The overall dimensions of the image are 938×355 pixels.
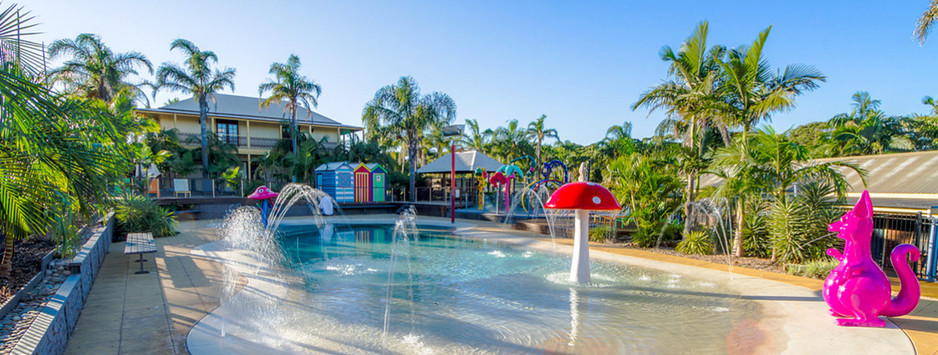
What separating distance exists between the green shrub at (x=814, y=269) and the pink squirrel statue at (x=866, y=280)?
289 cm

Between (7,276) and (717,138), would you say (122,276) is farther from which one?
(717,138)

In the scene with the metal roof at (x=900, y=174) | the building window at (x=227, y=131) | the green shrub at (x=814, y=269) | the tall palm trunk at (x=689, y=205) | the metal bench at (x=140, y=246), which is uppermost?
the building window at (x=227, y=131)

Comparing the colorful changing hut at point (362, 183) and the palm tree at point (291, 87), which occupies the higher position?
the palm tree at point (291, 87)

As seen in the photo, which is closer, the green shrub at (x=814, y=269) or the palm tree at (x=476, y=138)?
the green shrub at (x=814, y=269)

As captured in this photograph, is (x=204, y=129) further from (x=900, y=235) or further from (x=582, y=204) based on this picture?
(x=900, y=235)

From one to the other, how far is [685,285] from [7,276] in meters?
10.6

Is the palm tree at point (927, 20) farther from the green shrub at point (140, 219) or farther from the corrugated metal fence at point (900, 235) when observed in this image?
the green shrub at point (140, 219)

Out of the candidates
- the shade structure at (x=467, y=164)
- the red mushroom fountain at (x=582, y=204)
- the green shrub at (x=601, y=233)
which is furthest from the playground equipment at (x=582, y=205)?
the shade structure at (x=467, y=164)

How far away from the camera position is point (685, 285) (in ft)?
26.6

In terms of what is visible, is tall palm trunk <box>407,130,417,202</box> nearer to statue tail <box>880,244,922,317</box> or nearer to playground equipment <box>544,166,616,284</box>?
playground equipment <box>544,166,616,284</box>

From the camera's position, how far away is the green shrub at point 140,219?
42.5 feet

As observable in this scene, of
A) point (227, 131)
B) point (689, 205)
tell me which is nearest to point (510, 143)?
point (227, 131)

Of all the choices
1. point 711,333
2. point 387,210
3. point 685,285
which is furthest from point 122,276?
point 387,210

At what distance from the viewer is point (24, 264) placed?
7.32 m
